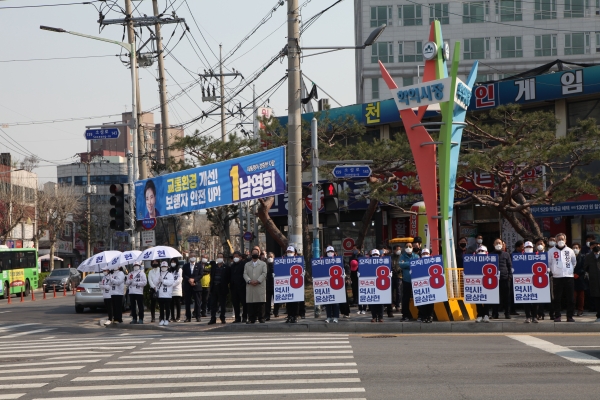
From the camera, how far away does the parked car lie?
51.7 meters

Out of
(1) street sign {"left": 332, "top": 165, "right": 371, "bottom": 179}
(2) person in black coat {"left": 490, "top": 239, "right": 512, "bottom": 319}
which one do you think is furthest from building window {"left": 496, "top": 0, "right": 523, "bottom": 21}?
(2) person in black coat {"left": 490, "top": 239, "right": 512, "bottom": 319}

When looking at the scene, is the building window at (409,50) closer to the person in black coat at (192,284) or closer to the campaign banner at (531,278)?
the person in black coat at (192,284)

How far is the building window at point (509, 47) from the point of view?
2384 inches

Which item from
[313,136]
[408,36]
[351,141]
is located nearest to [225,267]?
[313,136]

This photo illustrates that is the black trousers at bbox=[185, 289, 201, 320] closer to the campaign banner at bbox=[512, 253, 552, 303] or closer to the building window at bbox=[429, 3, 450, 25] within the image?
the campaign banner at bbox=[512, 253, 552, 303]

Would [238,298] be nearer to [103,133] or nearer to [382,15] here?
[103,133]

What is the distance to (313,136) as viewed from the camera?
67.2 feet

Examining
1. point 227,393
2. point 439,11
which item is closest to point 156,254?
point 227,393

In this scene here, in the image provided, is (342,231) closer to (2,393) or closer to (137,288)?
(137,288)

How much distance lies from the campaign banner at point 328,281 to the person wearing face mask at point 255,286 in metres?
1.34

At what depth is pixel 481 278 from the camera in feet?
60.3

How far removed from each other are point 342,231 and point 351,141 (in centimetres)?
461

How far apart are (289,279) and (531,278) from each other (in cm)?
583

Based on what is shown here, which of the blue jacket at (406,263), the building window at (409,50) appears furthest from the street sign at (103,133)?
the building window at (409,50)
